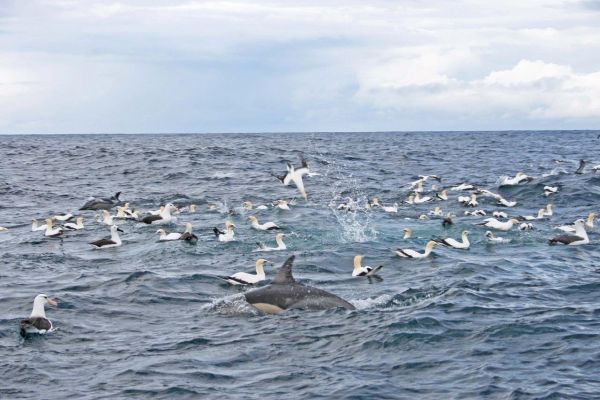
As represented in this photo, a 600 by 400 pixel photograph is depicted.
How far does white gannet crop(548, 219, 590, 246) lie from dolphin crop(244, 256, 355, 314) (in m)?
10.3

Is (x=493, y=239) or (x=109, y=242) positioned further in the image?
(x=493, y=239)

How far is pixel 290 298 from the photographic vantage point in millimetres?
15688

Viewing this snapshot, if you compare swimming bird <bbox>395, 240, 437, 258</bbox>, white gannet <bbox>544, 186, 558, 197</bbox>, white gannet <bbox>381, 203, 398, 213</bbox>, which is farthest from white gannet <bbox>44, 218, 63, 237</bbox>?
white gannet <bbox>544, 186, 558, 197</bbox>

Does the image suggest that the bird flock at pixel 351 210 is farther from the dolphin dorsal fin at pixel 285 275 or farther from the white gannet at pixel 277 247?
the dolphin dorsal fin at pixel 285 275

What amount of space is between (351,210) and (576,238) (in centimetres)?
925

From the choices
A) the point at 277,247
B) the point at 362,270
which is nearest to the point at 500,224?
the point at 277,247

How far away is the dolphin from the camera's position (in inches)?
613

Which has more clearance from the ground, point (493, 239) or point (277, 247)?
point (493, 239)

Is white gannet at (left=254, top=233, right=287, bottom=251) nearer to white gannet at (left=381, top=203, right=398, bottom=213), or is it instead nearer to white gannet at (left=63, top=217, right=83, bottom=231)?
white gannet at (left=63, top=217, right=83, bottom=231)

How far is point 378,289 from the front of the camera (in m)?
17.9

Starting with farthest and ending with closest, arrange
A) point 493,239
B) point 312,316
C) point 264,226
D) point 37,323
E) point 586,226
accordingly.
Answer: point 264,226 < point 586,226 < point 493,239 < point 312,316 < point 37,323

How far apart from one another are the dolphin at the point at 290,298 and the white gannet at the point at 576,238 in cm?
1026

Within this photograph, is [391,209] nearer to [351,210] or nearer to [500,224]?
[351,210]

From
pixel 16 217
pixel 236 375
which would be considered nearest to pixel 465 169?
pixel 16 217
